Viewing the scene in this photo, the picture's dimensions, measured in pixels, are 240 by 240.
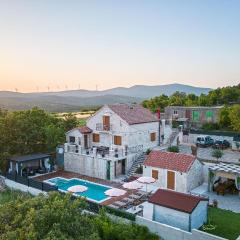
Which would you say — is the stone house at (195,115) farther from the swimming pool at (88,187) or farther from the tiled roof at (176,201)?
the tiled roof at (176,201)

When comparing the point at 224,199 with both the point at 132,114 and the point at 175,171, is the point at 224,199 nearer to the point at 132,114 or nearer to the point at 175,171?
the point at 175,171

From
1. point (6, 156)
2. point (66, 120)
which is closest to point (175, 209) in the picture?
point (6, 156)

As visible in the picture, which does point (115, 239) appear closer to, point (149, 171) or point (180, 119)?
point (149, 171)

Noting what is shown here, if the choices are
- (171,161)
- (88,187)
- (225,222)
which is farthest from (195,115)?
(225,222)

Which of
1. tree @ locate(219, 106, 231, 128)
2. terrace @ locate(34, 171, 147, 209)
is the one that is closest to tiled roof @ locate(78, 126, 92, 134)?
terrace @ locate(34, 171, 147, 209)

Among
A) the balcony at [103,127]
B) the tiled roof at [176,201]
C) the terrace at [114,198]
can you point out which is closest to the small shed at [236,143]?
the balcony at [103,127]

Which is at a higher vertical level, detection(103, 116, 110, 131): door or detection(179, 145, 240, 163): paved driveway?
detection(103, 116, 110, 131): door

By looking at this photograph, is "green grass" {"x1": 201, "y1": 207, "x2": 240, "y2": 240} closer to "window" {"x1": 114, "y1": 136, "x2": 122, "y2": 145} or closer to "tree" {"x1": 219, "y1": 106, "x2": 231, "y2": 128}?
"window" {"x1": 114, "y1": 136, "x2": 122, "y2": 145}
